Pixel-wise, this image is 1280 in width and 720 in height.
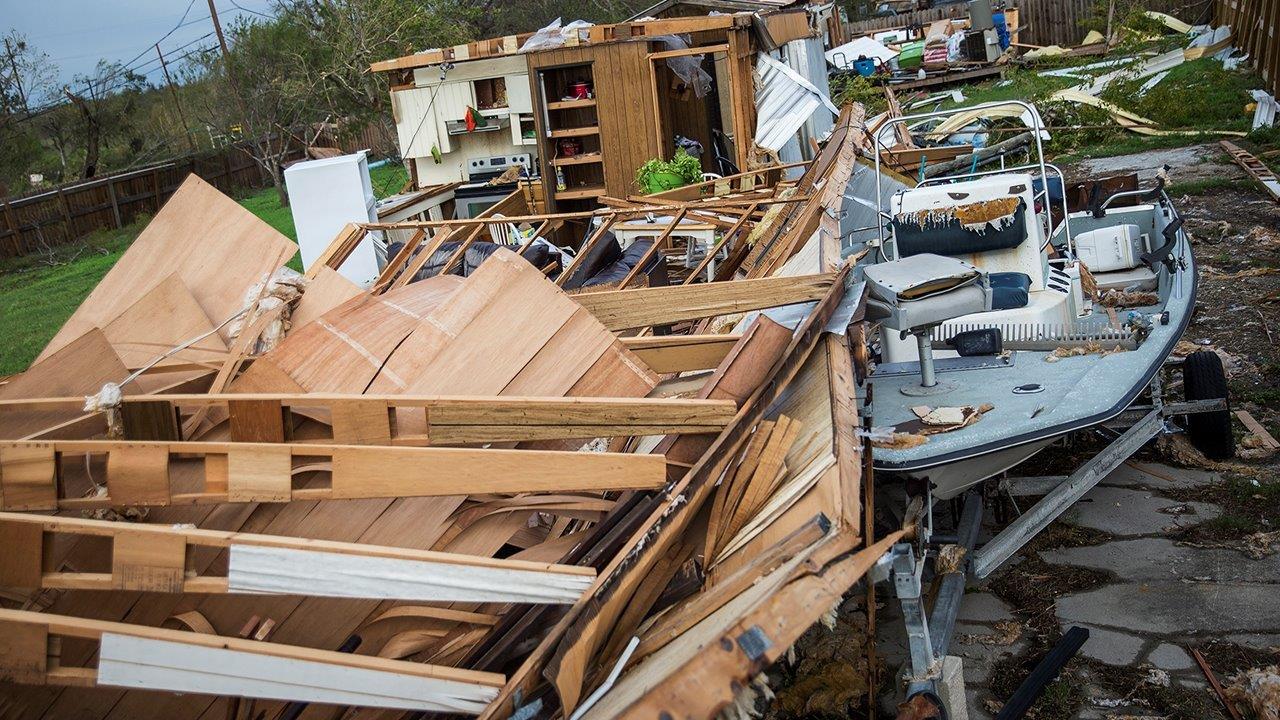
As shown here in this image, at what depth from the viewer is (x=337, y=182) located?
11.0m

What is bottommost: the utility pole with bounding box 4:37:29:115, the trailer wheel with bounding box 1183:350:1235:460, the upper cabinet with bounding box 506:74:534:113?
the trailer wheel with bounding box 1183:350:1235:460

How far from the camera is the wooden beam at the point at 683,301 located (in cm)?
454

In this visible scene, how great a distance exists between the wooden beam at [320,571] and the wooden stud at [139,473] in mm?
195

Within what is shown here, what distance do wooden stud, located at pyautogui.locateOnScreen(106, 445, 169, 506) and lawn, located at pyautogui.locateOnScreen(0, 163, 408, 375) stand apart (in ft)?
30.4

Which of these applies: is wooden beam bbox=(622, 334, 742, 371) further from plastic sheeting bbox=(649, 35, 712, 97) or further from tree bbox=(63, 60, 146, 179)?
tree bbox=(63, 60, 146, 179)

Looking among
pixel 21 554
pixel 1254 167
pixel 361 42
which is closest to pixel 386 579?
pixel 21 554

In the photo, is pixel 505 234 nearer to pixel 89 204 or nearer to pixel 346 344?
pixel 346 344

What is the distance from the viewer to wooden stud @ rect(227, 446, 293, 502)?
10.8ft

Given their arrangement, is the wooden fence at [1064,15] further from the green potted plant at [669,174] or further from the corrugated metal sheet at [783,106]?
the green potted plant at [669,174]

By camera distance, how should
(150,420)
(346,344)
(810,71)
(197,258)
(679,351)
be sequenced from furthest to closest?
(810,71), (197,258), (679,351), (346,344), (150,420)

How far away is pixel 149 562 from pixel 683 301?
255 centimetres

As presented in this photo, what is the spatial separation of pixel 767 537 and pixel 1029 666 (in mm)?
1935

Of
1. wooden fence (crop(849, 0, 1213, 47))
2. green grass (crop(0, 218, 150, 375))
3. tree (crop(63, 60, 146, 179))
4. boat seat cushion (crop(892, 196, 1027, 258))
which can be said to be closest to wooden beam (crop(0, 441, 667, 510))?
boat seat cushion (crop(892, 196, 1027, 258))

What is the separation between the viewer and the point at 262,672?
2885 mm
